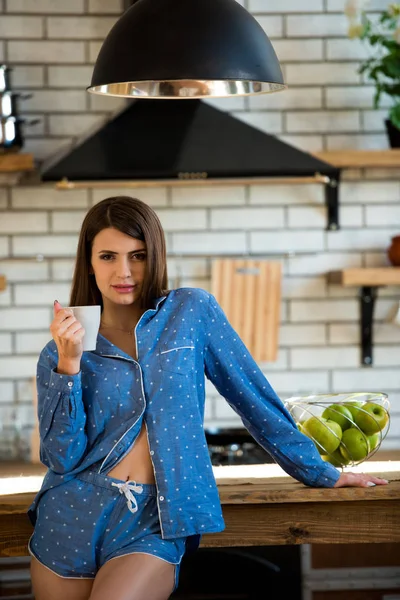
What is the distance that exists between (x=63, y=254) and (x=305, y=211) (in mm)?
1094

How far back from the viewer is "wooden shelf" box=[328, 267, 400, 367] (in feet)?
13.8

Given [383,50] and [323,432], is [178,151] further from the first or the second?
[323,432]

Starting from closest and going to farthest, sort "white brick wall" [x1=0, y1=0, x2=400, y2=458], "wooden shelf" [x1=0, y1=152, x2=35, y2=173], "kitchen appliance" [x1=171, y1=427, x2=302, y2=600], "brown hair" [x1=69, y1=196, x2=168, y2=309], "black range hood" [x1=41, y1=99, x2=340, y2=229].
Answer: "brown hair" [x1=69, y1=196, x2=168, y2=309] < "kitchen appliance" [x1=171, y1=427, x2=302, y2=600] < "black range hood" [x1=41, y1=99, x2=340, y2=229] < "wooden shelf" [x1=0, y1=152, x2=35, y2=173] < "white brick wall" [x1=0, y1=0, x2=400, y2=458]

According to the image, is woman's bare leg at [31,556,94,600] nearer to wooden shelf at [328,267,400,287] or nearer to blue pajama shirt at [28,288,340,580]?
blue pajama shirt at [28,288,340,580]

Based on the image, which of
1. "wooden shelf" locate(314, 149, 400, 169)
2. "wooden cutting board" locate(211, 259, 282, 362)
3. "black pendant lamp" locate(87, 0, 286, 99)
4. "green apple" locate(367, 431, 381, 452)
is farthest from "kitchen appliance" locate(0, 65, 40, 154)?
"green apple" locate(367, 431, 381, 452)

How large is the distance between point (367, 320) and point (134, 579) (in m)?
2.75

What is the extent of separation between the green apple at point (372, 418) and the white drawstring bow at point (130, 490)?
59 centimetres

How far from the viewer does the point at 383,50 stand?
14.5 feet

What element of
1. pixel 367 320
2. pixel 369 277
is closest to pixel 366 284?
pixel 369 277

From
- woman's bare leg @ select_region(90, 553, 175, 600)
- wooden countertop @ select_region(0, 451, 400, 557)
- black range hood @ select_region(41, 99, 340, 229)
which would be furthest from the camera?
black range hood @ select_region(41, 99, 340, 229)

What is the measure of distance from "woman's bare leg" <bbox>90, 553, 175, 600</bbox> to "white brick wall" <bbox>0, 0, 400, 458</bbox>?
2513 mm

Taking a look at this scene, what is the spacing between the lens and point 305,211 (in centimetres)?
445

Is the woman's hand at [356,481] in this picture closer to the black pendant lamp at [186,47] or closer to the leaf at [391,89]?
the black pendant lamp at [186,47]

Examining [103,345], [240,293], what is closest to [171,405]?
[103,345]
